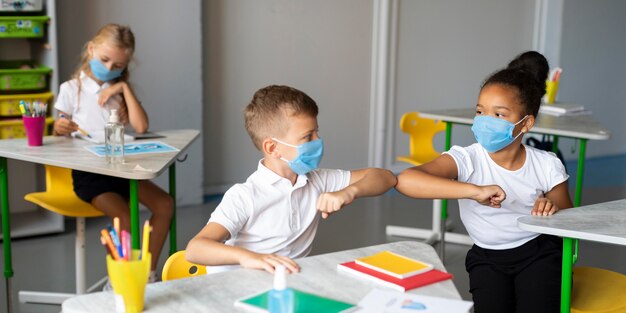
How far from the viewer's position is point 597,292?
229 cm

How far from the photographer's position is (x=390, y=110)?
5.74 meters

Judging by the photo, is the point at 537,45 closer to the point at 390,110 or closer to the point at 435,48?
the point at 435,48

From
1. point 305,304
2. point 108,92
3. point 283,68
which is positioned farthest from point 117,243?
point 283,68

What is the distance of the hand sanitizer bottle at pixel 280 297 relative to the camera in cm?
140

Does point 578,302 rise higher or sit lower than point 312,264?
lower

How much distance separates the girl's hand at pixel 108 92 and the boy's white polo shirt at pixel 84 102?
2cm

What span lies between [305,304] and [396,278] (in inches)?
9.6

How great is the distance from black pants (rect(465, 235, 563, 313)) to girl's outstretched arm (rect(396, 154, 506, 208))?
0.91 ft

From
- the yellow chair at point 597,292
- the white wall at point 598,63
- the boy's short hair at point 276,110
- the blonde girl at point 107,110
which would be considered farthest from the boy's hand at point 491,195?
the white wall at point 598,63

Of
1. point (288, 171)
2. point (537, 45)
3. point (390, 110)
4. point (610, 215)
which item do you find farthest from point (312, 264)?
point (537, 45)

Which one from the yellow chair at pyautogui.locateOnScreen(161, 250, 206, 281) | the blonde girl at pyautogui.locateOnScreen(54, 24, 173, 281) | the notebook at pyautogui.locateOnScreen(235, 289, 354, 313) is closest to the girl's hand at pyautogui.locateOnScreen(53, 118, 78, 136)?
the blonde girl at pyautogui.locateOnScreen(54, 24, 173, 281)

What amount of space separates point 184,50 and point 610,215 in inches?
122

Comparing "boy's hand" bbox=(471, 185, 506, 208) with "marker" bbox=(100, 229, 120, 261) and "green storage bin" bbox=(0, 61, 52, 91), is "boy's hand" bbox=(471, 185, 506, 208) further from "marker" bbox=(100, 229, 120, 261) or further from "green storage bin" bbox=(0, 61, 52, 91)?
"green storage bin" bbox=(0, 61, 52, 91)

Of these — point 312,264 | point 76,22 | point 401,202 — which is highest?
point 76,22
